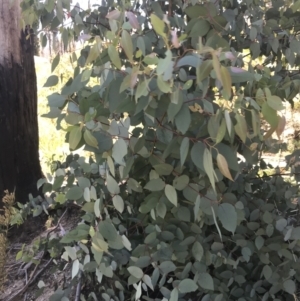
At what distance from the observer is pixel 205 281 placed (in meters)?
1.02

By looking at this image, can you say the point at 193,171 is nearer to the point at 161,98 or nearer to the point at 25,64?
the point at 161,98

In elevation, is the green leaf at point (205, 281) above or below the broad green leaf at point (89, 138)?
below

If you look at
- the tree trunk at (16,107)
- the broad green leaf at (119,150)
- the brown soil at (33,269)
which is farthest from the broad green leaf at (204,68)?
the tree trunk at (16,107)

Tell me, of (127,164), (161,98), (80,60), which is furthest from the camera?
(80,60)

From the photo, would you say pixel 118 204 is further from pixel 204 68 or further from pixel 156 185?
pixel 204 68

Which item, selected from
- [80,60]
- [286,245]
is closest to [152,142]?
[80,60]

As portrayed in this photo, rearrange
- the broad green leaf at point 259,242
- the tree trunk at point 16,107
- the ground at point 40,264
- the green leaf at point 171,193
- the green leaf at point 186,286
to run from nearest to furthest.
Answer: the green leaf at point 171,193 → the green leaf at point 186,286 → the broad green leaf at point 259,242 → the ground at point 40,264 → the tree trunk at point 16,107

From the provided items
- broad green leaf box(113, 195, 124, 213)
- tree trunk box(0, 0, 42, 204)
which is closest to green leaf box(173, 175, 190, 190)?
broad green leaf box(113, 195, 124, 213)

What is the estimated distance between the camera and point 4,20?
188cm

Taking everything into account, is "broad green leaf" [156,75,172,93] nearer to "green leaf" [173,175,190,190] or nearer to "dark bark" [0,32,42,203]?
"green leaf" [173,175,190,190]

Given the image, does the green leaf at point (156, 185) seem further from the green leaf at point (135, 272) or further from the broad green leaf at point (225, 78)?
the broad green leaf at point (225, 78)

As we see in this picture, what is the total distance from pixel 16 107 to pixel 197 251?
1281 millimetres

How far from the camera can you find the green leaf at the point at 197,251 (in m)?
1.02

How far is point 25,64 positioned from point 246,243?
1408 mm
